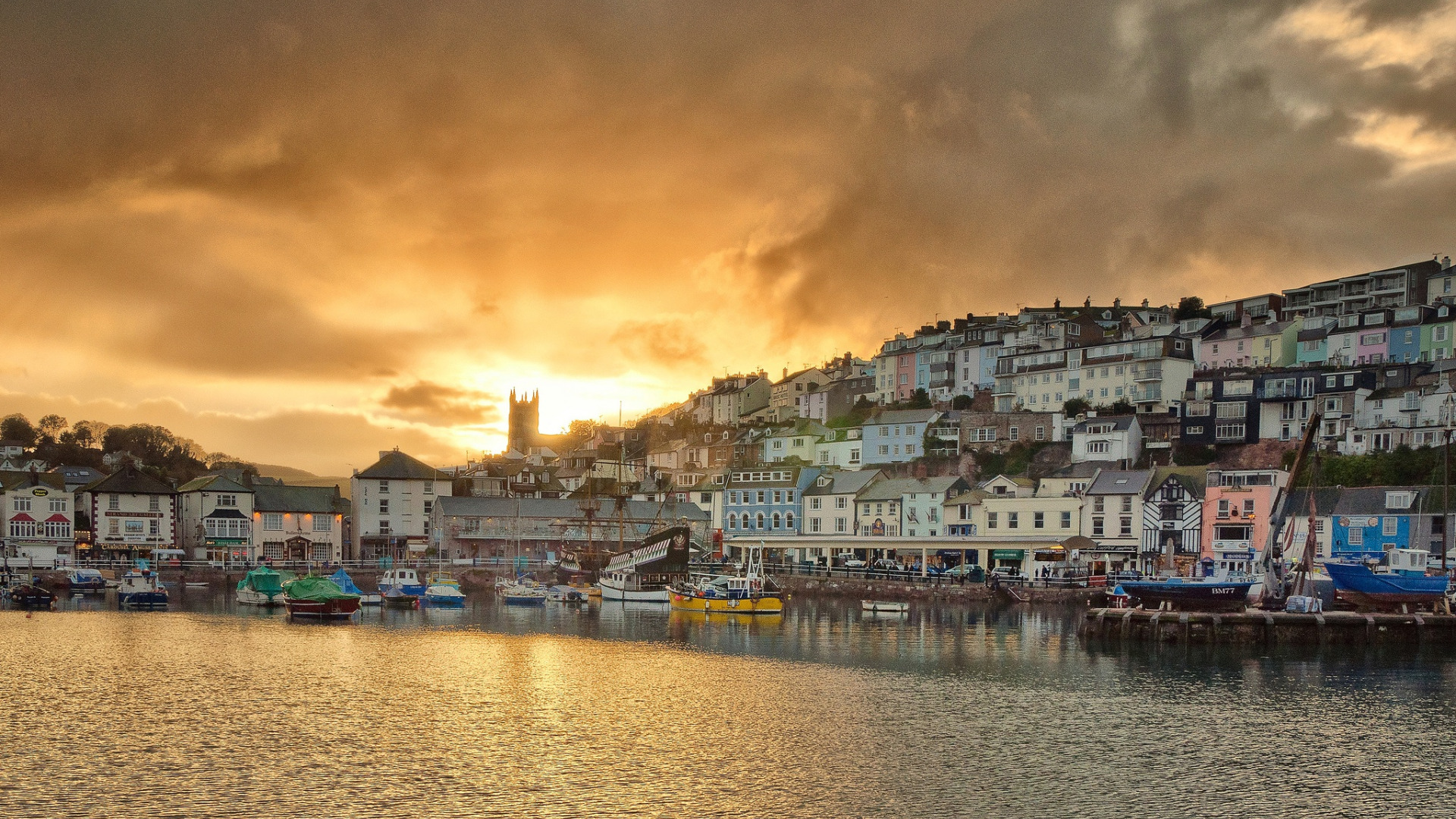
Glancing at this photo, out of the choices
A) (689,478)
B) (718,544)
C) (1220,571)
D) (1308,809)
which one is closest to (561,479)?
(689,478)

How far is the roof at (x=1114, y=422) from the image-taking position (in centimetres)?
10069

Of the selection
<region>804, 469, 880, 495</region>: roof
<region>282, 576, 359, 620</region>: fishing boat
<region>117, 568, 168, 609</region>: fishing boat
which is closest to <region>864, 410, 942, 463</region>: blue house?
<region>804, 469, 880, 495</region>: roof

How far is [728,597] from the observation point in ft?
242

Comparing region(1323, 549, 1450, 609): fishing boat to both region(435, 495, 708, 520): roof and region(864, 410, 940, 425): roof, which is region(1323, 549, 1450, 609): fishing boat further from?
region(435, 495, 708, 520): roof

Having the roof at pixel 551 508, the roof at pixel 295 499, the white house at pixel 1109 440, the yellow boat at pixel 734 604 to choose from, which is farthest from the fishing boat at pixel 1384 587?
the roof at pixel 295 499

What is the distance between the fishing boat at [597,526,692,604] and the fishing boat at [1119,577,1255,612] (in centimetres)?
3385

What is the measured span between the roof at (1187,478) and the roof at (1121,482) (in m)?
0.51

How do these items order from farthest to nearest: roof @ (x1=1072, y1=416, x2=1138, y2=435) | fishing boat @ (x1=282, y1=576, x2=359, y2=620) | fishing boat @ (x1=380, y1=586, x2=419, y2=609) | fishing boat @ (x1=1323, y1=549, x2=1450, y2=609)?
roof @ (x1=1072, y1=416, x2=1138, y2=435) → fishing boat @ (x1=380, y1=586, x2=419, y2=609) → fishing boat @ (x1=282, y1=576, x2=359, y2=620) → fishing boat @ (x1=1323, y1=549, x2=1450, y2=609)

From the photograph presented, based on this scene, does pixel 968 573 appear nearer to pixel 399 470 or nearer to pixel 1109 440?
pixel 1109 440

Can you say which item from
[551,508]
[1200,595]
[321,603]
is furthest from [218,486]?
[1200,595]

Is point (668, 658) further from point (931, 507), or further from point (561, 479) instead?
point (561, 479)

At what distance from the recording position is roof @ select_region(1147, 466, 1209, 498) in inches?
3445

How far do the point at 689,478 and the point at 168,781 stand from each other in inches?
4164

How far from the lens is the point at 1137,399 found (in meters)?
111
